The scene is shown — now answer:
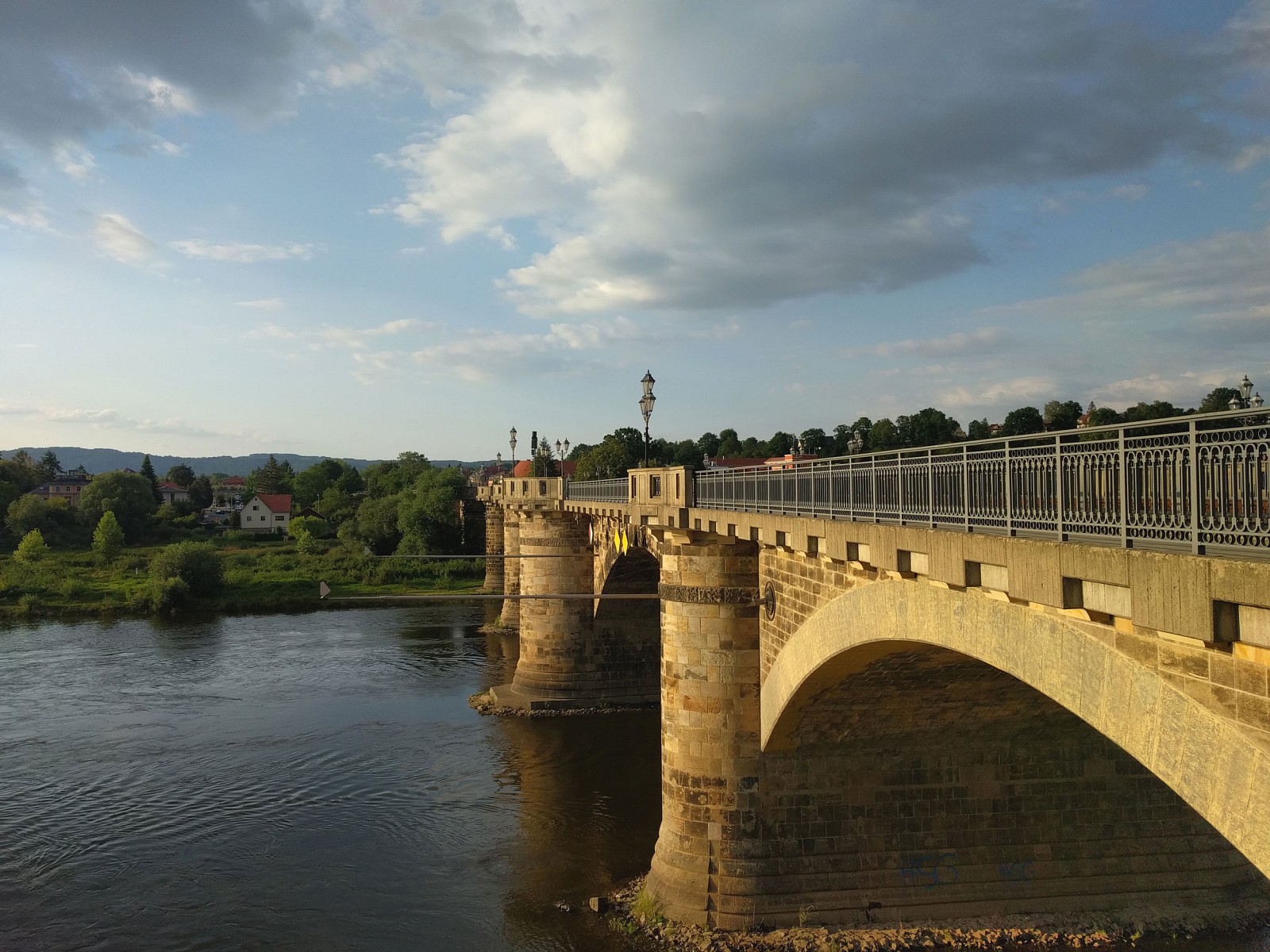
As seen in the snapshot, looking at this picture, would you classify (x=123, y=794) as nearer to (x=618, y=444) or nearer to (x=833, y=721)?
(x=833, y=721)

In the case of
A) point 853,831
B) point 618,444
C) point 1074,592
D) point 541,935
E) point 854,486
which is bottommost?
point 541,935

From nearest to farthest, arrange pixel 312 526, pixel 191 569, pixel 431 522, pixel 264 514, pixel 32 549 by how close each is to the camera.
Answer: pixel 191 569
pixel 32 549
pixel 431 522
pixel 312 526
pixel 264 514

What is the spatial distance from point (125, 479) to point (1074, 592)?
97122 millimetres

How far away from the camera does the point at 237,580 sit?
60.7m

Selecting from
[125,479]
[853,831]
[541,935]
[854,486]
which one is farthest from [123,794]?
[125,479]

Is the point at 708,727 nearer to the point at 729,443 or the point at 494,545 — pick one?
the point at 494,545

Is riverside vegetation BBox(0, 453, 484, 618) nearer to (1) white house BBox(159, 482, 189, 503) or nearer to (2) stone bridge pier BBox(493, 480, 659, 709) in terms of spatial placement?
(2) stone bridge pier BBox(493, 480, 659, 709)

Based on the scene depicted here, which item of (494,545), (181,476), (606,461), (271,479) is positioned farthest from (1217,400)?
(181,476)

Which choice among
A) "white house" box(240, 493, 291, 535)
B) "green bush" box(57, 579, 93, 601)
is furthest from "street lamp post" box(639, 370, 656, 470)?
"white house" box(240, 493, 291, 535)

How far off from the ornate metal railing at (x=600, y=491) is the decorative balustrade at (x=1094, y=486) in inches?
640

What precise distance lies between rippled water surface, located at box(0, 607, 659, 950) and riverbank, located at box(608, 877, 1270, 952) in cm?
135

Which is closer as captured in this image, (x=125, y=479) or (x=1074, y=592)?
(x=1074, y=592)

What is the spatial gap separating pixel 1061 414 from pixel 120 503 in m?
79.8

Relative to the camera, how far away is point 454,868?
18062 millimetres
